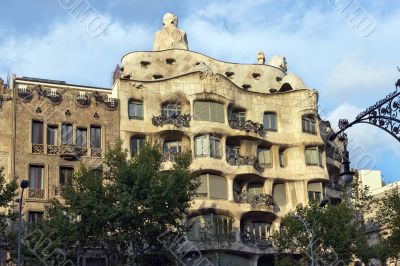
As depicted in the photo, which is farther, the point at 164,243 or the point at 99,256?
the point at 99,256

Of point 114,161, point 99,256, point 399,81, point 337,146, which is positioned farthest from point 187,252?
point 399,81

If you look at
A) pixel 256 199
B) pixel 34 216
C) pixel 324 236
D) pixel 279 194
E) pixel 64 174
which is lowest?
pixel 324 236

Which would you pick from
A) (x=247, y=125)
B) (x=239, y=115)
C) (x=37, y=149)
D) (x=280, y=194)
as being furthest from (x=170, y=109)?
(x=280, y=194)

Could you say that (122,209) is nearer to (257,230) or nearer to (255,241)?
(255,241)

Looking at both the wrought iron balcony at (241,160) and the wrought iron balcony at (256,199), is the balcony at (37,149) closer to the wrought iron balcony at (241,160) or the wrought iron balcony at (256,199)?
the wrought iron balcony at (241,160)

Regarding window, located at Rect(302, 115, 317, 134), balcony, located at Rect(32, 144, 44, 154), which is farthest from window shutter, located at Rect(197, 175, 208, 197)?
balcony, located at Rect(32, 144, 44, 154)

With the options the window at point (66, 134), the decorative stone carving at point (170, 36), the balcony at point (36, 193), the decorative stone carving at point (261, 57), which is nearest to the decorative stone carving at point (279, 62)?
the decorative stone carving at point (261, 57)

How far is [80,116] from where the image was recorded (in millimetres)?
49000

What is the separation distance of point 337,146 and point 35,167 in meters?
25.8

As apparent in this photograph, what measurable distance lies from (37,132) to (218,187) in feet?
40.9

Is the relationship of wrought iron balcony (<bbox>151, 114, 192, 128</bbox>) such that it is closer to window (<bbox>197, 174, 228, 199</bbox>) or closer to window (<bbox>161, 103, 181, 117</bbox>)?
window (<bbox>161, 103, 181, 117</bbox>)

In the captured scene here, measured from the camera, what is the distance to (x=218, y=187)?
50094mm

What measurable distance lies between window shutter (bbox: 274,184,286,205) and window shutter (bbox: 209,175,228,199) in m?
4.89

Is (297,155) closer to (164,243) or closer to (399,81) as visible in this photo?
(164,243)
